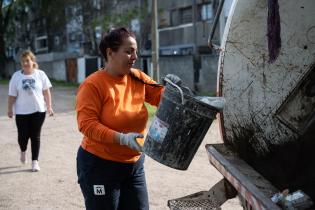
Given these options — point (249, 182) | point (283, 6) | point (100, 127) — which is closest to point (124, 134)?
point (100, 127)

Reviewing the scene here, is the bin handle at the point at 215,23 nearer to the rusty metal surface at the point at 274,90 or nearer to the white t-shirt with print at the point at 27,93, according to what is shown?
the rusty metal surface at the point at 274,90

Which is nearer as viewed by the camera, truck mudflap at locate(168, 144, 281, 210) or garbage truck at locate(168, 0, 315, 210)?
truck mudflap at locate(168, 144, 281, 210)

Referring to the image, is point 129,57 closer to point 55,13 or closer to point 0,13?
point 55,13

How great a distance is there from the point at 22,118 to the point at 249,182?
4.54m

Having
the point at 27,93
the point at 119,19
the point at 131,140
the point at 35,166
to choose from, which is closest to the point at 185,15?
the point at 119,19

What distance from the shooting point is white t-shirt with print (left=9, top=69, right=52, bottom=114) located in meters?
7.28

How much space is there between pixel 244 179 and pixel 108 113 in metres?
0.87

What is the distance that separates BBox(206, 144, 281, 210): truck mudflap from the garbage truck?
11 mm

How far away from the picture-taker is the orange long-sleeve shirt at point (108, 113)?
3.29 m

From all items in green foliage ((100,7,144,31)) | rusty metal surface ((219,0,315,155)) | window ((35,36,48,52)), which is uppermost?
green foliage ((100,7,144,31))

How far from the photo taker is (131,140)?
3.18 m

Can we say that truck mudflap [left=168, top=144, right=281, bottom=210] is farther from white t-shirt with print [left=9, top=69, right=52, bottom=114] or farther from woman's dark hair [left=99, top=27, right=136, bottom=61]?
white t-shirt with print [left=9, top=69, right=52, bottom=114]

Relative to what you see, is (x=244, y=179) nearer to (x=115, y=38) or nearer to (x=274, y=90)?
(x=274, y=90)

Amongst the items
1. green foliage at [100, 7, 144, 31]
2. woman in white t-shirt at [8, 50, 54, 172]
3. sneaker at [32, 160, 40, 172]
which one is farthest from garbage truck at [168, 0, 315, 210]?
green foliage at [100, 7, 144, 31]
